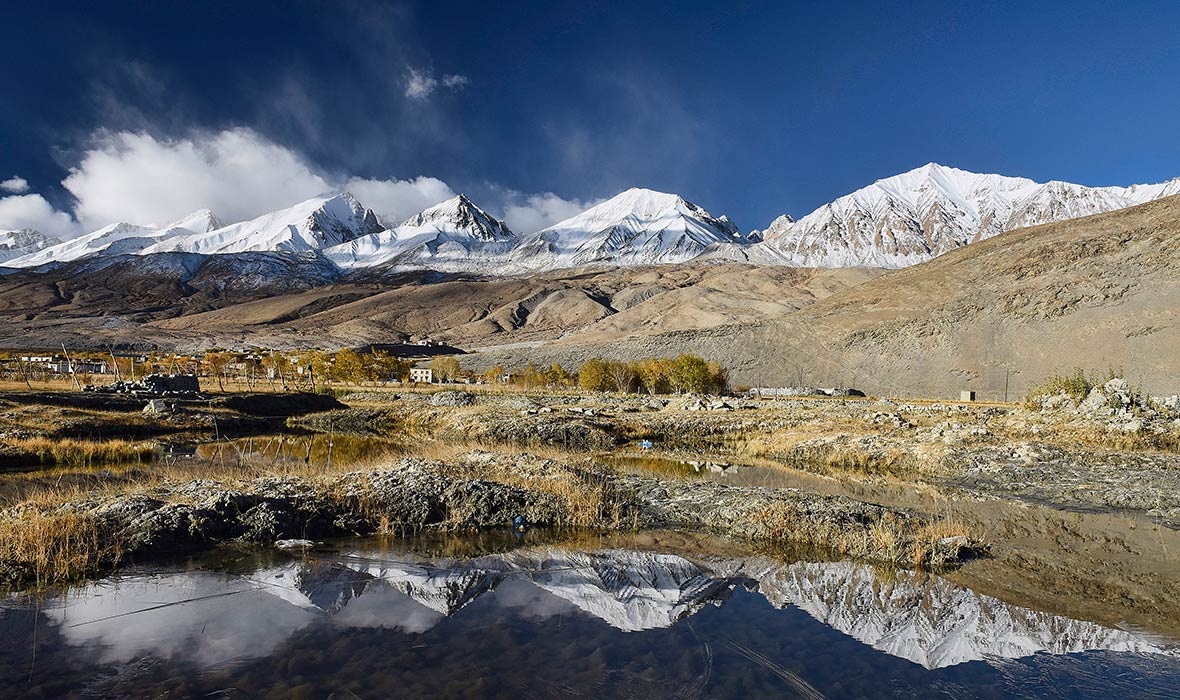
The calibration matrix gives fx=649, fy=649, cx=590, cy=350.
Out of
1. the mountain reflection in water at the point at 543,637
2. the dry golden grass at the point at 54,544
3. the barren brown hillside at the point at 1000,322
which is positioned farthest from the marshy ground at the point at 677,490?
the barren brown hillside at the point at 1000,322

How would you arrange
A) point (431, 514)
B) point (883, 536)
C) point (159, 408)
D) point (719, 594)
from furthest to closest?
point (159, 408)
point (431, 514)
point (883, 536)
point (719, 594)

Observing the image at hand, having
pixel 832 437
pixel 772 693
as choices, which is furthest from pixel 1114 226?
pixel 772 693

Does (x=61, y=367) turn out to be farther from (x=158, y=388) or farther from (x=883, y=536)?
(x=883, y=536)

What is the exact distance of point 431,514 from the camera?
43.8 feet

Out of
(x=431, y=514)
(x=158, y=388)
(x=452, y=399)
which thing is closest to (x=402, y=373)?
(x=452, y=399)

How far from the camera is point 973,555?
39.9ft

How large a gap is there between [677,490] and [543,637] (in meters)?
9.35

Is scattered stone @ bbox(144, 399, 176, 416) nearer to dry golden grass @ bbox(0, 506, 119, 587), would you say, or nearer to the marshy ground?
the marshy ground

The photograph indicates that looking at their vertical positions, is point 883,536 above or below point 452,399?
below

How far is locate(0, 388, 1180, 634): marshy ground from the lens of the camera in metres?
11.0

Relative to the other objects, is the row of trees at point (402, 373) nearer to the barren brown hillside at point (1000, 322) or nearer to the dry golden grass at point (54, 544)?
the barren brown hillside at point (1000, 322)

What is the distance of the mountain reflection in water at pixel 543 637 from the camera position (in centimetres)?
701

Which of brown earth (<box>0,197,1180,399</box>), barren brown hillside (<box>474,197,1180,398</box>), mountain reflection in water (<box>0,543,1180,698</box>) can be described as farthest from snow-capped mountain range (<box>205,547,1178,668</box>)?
brown earth (<box>0,197,1180,399</box>)

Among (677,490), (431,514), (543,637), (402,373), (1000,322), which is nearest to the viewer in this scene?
(543,637)
